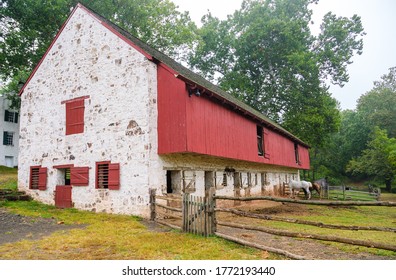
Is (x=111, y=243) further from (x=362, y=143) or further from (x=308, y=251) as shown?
(x=362, y=143)

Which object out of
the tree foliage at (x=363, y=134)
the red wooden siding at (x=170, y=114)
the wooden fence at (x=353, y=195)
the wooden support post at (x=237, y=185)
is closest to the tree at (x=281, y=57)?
the wooden fence at (x=353, y=195)

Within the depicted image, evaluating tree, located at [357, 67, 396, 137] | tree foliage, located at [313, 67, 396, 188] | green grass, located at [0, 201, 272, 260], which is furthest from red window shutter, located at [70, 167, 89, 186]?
tree, located at [357, 67, 396, 137]

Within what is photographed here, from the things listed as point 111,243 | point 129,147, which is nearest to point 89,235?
point 111,243

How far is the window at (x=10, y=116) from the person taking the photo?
31.5 m

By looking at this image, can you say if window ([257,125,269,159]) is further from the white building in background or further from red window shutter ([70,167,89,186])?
the white building in background

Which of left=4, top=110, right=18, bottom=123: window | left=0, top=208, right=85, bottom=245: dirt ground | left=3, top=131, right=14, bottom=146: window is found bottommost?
left=0, top=208, right=85, bottom=245: dirt ground

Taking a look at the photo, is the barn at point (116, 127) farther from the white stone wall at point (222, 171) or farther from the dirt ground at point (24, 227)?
the dirt ground at point (24, 227)

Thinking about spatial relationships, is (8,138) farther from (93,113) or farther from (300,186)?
(300,186)

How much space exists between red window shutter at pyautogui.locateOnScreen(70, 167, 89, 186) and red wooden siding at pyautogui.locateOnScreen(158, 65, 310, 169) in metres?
3.73

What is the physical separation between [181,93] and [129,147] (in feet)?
9.75

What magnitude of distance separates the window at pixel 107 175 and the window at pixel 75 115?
211cm

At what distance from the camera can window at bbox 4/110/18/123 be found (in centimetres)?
3146

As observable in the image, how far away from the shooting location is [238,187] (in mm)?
17125

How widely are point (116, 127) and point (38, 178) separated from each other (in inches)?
221
